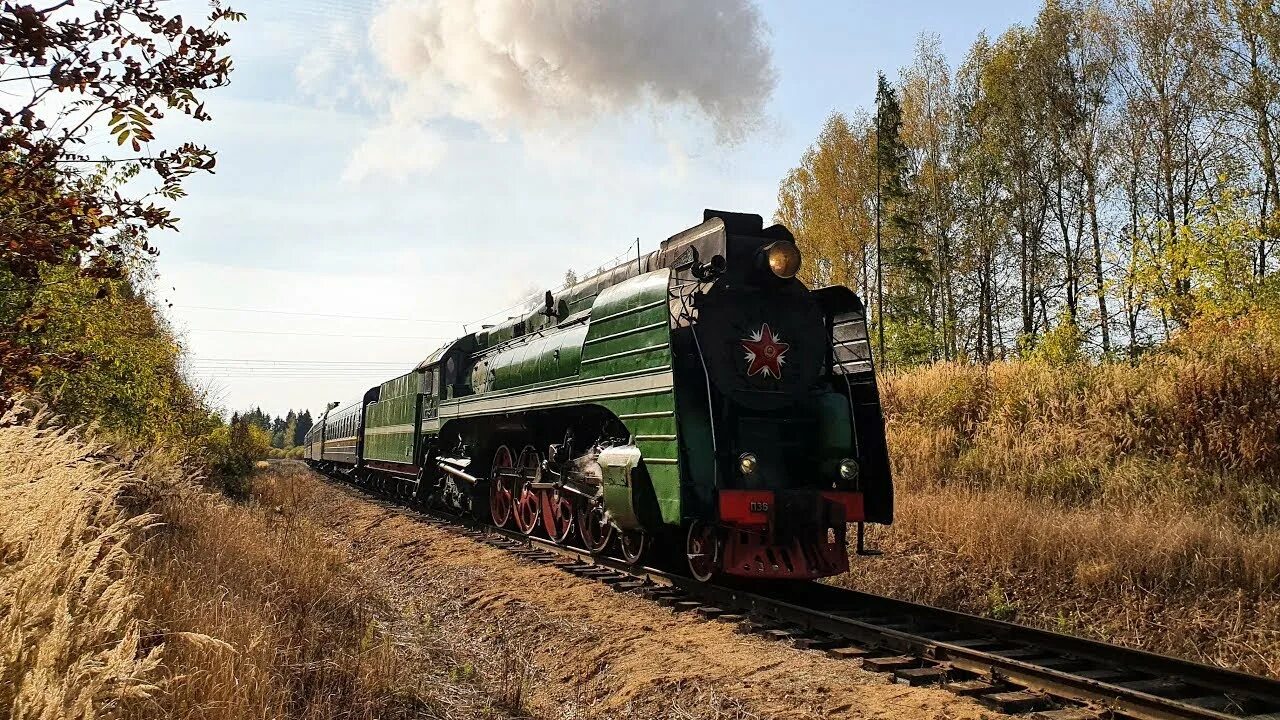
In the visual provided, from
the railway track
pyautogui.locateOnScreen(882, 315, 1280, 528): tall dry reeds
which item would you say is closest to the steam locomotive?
the railway track

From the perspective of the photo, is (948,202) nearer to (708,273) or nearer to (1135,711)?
(708,273)

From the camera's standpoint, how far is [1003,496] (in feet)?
33.5

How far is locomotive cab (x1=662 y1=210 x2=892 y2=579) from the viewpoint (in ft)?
23.8

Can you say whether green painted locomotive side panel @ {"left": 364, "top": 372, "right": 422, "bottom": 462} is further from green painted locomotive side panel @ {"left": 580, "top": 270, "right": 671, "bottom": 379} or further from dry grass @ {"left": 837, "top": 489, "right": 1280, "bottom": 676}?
dry grass @ {"left": 837, "top": 489, "right": 1280, "bottom": 676}

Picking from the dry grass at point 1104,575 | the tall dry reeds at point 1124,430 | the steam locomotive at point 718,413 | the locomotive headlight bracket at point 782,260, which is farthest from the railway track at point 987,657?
the tall dry reeds at point 1124,430

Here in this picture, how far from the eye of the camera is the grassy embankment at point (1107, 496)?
6.84 meters

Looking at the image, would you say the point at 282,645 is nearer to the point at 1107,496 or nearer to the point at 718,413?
the point at 718,413

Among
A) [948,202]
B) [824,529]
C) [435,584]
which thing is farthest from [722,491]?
[948,202]

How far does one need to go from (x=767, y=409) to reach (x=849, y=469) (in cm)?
94

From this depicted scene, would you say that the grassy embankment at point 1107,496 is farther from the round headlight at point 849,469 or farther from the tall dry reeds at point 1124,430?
the round headlight at point 849,469

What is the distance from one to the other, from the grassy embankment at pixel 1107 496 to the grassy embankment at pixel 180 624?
4.97 metres

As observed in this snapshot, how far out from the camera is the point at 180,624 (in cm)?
508

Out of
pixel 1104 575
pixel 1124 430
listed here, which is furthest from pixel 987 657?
pixel 1124 430

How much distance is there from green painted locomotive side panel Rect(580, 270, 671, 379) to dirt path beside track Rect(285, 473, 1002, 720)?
225cm
